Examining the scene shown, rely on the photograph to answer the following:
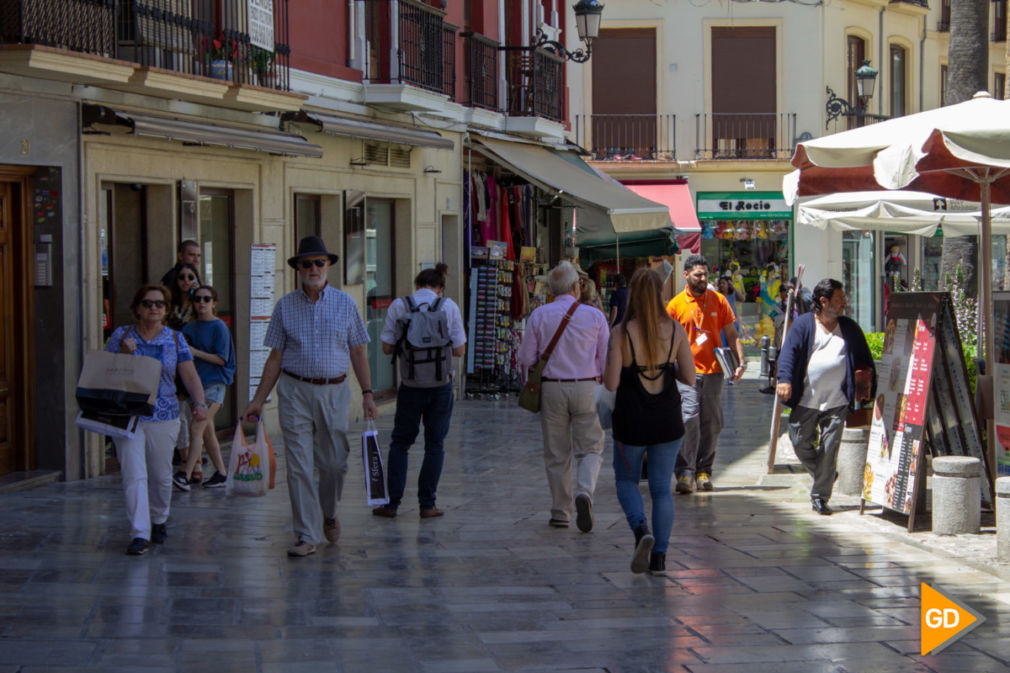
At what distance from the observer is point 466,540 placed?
28.7 feet

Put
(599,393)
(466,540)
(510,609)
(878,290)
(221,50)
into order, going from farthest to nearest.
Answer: (878,290)
(221,50)
(466,540)
(599,393)
(510,609)

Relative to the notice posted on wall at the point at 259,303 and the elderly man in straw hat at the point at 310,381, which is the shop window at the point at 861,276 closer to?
the notice posted on wall at the point at 259,303

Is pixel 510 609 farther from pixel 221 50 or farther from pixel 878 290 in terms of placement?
pixel 878 290

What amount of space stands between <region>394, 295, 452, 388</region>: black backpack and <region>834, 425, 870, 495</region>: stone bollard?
3144 millimetres

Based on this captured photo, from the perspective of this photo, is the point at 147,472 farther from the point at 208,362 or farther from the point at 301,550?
the point at 208,362

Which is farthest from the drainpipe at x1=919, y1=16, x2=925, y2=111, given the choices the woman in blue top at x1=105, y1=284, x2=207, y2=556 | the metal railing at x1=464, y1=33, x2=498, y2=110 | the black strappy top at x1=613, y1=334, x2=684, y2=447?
the woman in blue top at x1=105, y1=284, x2=207, y2=556

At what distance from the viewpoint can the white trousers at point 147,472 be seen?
814 cm

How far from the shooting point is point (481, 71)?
62.3ft

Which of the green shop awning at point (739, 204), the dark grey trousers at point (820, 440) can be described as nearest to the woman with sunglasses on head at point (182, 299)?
the dark grey trousers at point (820, 440)

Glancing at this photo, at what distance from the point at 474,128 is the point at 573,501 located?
9.95 metres

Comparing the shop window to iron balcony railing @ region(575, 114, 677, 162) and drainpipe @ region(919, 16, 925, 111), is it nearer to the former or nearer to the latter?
drainpipe @ region(919, 16, 925, 111)

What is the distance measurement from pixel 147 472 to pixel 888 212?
9.58 metres

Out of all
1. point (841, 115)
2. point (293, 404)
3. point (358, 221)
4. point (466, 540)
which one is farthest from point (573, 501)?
point (841, 115)

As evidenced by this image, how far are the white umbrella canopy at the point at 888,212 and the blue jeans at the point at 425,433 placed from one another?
6.73 metres
